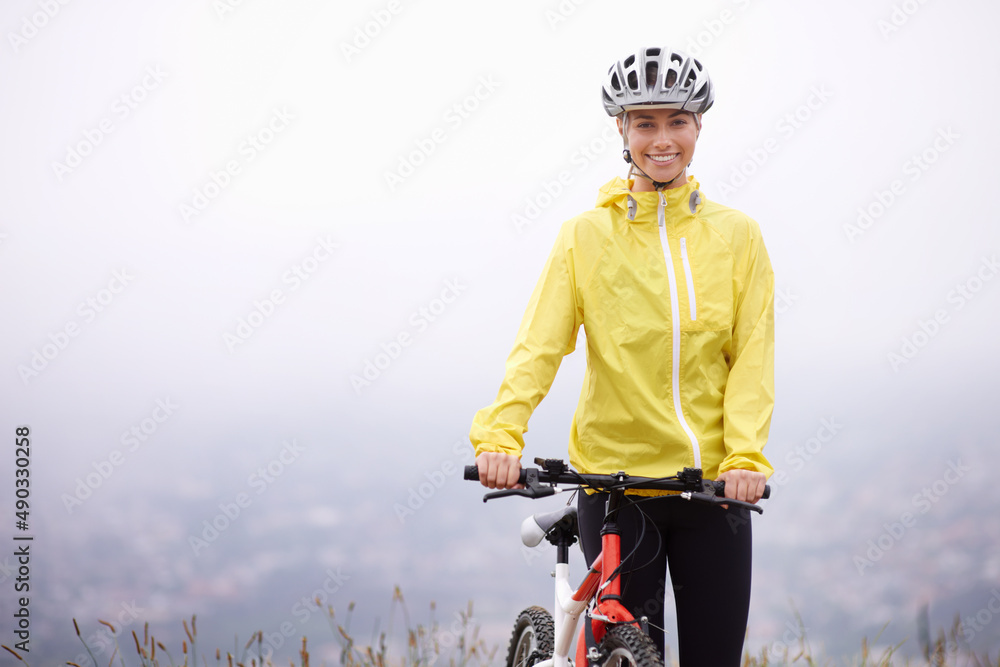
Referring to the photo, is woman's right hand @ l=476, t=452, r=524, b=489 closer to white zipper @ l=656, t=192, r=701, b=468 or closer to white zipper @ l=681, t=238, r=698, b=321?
white zipper @ l=656, t=192, r=701, b=468

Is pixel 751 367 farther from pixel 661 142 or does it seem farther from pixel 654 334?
pixel 661 142

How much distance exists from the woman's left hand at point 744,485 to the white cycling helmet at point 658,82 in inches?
37.2

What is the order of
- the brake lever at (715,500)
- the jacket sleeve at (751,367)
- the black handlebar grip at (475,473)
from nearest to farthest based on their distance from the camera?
the brake lever at (715,500)
the black handlebar grip at (475,473)
the jacket sleeve at (751,367)

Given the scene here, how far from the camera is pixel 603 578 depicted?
6.71 feet

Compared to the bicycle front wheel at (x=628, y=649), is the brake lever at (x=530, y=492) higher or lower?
higher

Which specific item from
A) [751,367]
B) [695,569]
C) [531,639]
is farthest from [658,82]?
[531,639]

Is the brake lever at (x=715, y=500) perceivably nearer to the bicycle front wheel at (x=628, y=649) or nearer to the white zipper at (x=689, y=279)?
the bicycle front wheel at (x=628, y=649)

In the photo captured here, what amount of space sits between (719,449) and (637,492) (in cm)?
24

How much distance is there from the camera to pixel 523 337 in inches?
89.3

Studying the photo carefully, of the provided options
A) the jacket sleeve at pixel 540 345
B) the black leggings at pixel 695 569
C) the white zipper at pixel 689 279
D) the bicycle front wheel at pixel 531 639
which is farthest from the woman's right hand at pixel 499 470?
the bicycle front wheel at pixel 531 639

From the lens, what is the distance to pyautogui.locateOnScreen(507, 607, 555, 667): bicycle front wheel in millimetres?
2654

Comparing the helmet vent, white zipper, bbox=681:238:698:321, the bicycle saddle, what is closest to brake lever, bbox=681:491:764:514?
white zipper, bbox=681:238:698:321

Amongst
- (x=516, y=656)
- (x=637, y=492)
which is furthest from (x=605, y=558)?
(x=516, y=656)

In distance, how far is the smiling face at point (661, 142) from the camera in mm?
2287
